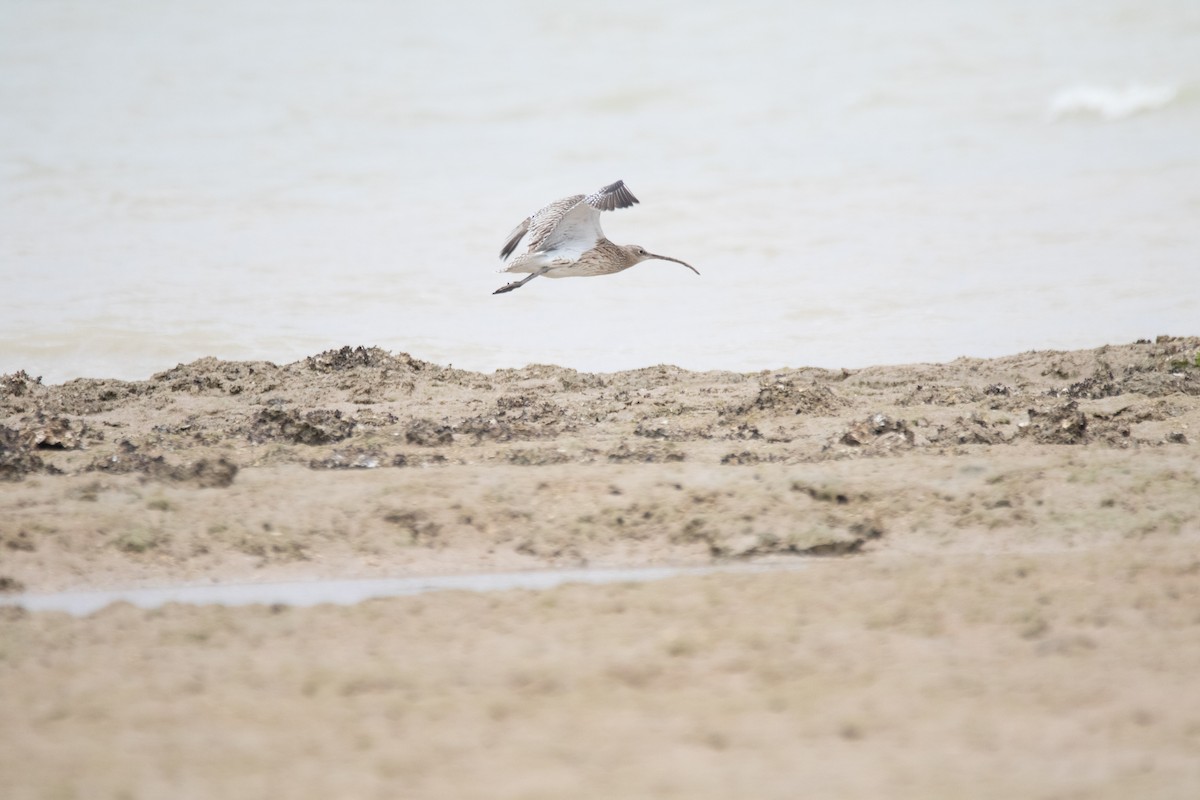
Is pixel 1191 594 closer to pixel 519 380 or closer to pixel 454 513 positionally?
pixel 454 513

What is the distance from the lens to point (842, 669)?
505 cm

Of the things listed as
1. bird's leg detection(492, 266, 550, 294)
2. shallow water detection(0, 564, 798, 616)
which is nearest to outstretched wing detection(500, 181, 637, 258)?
bird's leg detection(492, 266, 550, 294)

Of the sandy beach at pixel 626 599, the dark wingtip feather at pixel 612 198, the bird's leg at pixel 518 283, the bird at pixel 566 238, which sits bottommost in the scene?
the sandy beach at pixel 626 599

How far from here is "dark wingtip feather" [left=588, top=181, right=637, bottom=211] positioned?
12180mm

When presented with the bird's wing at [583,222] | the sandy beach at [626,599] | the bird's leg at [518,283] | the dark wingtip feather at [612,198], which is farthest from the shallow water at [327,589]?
the dark wingtip feather at [612,198]

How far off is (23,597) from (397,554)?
1705 millimetres

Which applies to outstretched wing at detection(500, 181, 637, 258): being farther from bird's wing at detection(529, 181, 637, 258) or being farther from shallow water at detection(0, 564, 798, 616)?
shallow water at detection(0, 564, 798, 616)

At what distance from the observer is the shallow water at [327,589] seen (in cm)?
629

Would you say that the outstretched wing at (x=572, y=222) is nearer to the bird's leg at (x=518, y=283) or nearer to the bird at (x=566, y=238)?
the bird at (x=566, y=238)

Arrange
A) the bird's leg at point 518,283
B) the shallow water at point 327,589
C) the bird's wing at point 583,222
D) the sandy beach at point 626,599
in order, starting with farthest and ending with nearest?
the bird's wing at point 583,222 < the bird's leg at point 518,283 < the shallow water at point 327,589 < the sandy beach at point 626,599

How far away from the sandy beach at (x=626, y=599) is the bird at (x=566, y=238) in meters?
1.98

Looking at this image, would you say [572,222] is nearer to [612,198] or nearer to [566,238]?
[566,238]

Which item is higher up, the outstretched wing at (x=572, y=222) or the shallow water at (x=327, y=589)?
the outstretched wing at (x=572, y=222)

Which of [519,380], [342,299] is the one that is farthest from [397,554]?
[342,299]
